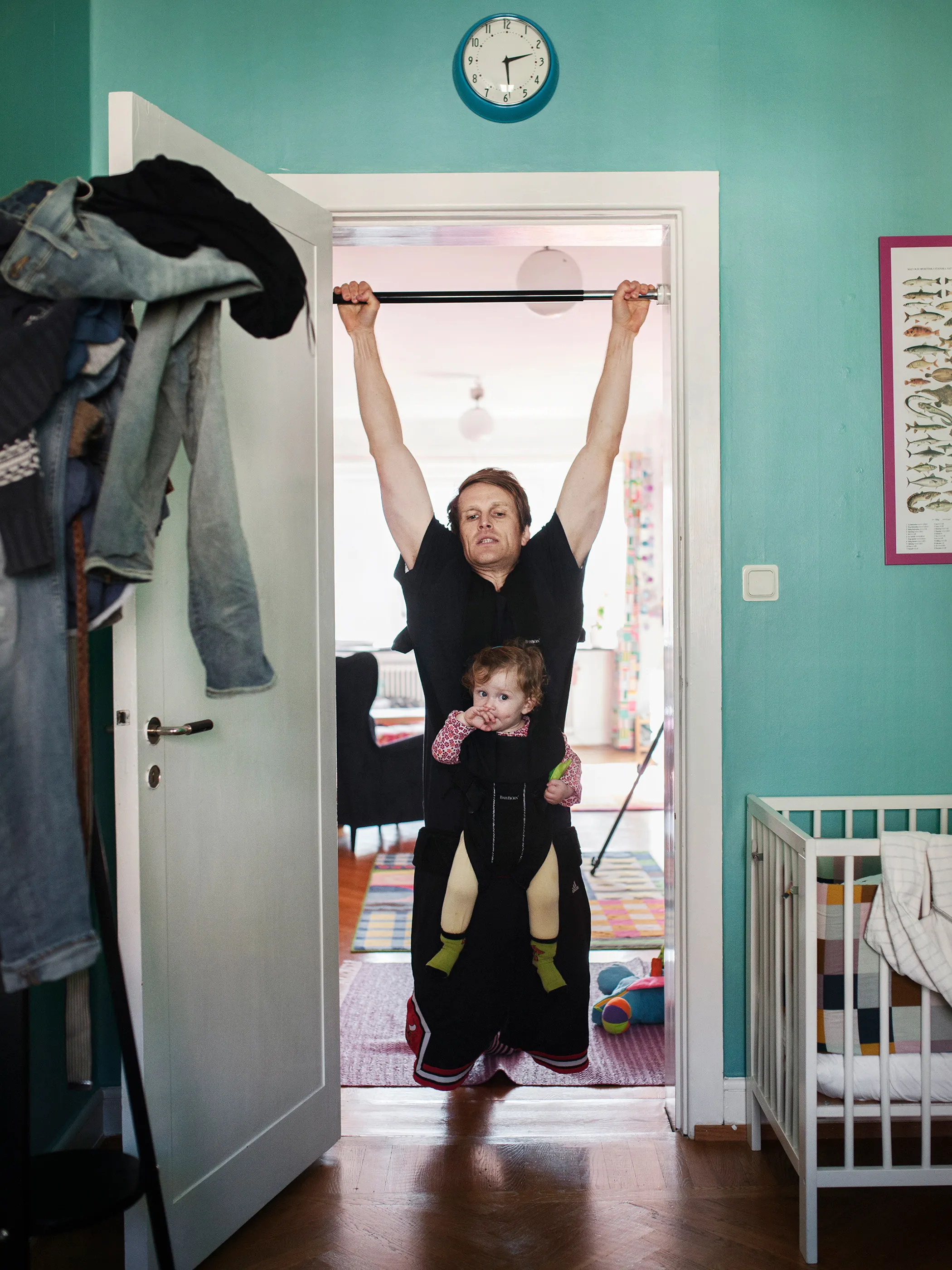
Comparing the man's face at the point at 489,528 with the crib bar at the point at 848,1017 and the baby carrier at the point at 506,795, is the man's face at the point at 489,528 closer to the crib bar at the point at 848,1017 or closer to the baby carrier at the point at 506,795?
the baby carrier at the point at 506,795

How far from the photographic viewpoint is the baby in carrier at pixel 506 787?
2191 mm

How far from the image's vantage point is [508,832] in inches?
86.4

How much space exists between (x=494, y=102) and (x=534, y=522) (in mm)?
1823

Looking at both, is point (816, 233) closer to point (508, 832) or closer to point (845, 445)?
point (845, 445)

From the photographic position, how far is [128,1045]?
129 centimetres

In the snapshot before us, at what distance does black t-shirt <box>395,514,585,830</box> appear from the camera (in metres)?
2.21

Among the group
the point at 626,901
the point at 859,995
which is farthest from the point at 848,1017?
the point at 626,901

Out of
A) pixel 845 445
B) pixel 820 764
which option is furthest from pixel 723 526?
pixel 820 764

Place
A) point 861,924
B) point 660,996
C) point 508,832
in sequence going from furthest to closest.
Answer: point 660,996
point 508,832
point 861,924

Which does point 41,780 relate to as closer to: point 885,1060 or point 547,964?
point 547,964

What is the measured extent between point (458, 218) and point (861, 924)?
1.75 metres

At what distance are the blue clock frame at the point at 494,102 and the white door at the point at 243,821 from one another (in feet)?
1.40

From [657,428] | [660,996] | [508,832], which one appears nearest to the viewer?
[508,832]

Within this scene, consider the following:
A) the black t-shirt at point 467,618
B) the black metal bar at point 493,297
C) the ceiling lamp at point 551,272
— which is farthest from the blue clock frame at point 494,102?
the black t-shirt at point 467,618
